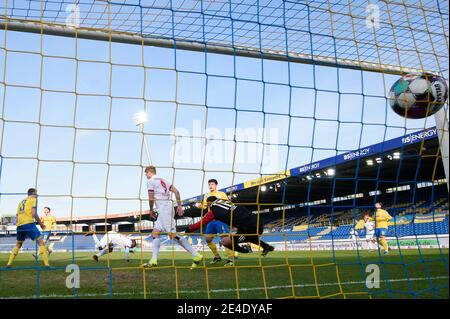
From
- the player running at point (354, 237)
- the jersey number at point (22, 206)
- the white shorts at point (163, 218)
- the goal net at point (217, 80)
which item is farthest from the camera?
the player running at point (354, 237)

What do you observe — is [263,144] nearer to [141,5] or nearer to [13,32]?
[141,5]

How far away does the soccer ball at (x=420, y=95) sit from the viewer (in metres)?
4.67

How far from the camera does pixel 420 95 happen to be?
466 centimetres

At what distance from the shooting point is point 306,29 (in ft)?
16.3

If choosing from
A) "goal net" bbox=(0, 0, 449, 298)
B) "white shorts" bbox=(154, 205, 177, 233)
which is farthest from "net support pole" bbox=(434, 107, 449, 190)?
"white shorts" bbox=(154, 205, 177, 233)

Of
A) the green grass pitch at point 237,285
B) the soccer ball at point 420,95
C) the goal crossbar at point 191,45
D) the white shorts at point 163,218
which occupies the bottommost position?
the green grass pitch at point 237,285

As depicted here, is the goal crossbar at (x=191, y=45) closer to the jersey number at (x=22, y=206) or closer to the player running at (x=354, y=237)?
the player running at (x=354, y=237)

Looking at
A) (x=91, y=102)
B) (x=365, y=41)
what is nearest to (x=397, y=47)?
(x=365, y=41)

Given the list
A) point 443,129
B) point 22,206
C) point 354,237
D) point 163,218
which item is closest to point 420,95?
point 443,129

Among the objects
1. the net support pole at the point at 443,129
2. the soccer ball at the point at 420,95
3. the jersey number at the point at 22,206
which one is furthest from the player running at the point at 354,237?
the jersey number at the point at 22,206

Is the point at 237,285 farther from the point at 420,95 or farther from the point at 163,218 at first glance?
the point at 163,218

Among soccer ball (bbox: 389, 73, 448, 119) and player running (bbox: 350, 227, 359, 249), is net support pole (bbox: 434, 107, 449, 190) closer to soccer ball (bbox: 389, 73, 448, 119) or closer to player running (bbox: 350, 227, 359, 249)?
soccer ball (bbox: 389, 73, 448, 119)
